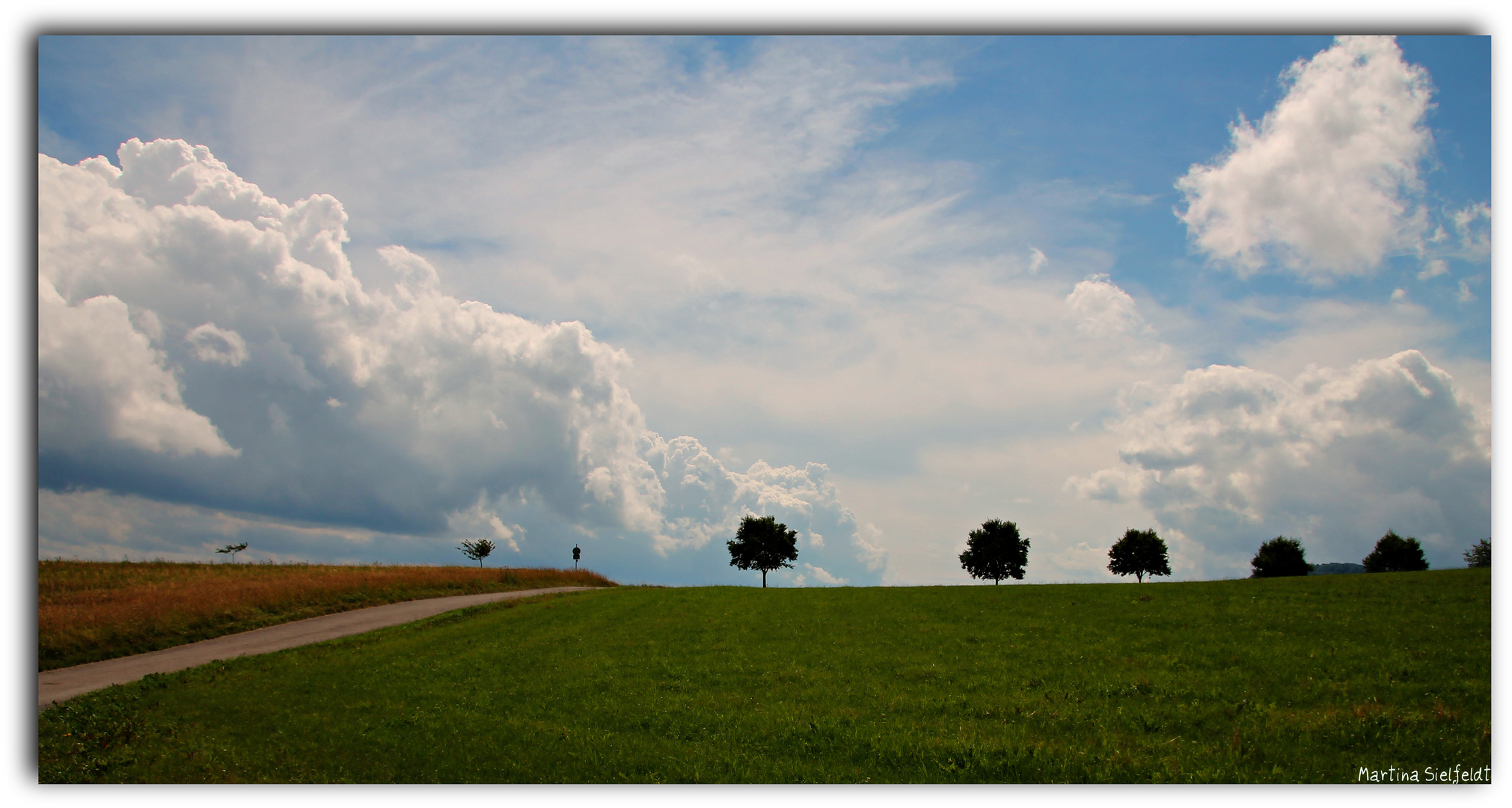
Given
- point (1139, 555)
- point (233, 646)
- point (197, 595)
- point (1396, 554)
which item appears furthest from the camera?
point (1139, 555)

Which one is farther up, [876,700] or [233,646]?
[876,700]

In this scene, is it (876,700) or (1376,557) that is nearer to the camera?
(876,700)

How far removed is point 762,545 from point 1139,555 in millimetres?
41487

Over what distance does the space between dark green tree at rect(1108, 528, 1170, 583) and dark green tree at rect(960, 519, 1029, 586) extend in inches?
373

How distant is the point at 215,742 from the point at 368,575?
144 feet

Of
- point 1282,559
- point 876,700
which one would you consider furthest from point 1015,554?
point 876,700

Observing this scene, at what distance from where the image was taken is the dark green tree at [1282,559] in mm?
67750

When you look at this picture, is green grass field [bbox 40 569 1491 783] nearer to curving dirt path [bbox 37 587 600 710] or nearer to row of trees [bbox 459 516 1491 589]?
curving dirt path [bbox 37 587 600 710]

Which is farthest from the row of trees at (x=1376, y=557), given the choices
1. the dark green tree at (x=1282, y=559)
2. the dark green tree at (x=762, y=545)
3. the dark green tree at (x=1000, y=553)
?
the dark green tree at (x=762, y=545)

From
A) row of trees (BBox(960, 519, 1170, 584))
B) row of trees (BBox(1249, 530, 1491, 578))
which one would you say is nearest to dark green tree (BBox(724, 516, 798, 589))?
row of trees (BBox(960, 519, 1170, 584))

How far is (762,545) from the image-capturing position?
262 feet

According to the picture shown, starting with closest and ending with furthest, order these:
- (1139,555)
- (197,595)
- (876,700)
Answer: (876,700) → (197,595) → (1139,555)

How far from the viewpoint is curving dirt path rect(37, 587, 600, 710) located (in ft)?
85.4

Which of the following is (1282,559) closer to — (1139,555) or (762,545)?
(1139,555)
